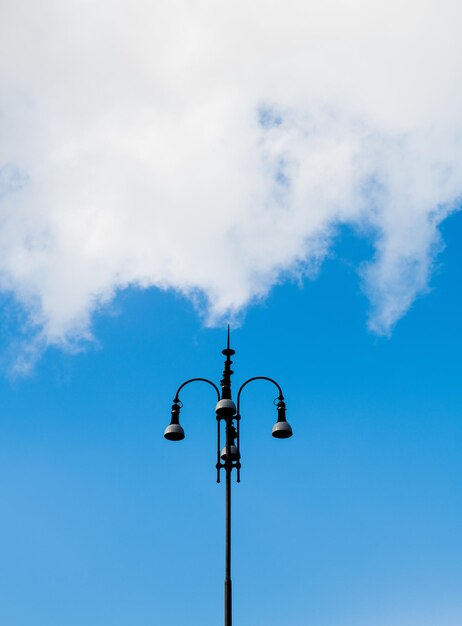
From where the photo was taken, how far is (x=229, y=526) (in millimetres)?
14359

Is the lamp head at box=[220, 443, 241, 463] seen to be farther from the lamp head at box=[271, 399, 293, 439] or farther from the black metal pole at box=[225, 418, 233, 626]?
the lamp head at box=[271, 399, 293, 439]

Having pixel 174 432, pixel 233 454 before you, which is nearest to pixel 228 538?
pixel 233 454

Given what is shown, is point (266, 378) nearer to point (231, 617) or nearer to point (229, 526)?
point (229, 526)

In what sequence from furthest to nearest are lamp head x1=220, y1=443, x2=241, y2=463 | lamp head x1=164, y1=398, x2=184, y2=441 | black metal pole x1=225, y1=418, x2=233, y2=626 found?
lamp head x1=164, y1=398, x2=184, y2=441 → lamp head x1=220, y1=443, x2=241, y2=463 → black metal pole x1=225, y1=418, x2=233, y2=626

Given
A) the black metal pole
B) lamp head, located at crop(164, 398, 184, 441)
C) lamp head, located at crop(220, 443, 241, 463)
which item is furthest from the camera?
lamp head, located at crop(164, 398, 184, 441)

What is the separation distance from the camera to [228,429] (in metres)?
15.4

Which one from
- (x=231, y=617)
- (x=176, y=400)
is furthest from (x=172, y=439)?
(x=231, y=617)

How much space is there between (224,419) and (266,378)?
176 centimetres

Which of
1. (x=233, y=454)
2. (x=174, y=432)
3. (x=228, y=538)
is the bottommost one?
(x=228, y=538)

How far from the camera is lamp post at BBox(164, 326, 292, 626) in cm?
1412

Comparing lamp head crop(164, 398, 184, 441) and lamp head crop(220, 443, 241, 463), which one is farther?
lamp head crop(164, 398, 184, 441)

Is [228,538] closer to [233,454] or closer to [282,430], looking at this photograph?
[233,454]

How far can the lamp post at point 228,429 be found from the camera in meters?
14.1

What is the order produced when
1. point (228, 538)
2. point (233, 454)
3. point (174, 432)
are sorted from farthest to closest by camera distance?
1. point (174, 432)
2. point (233, 454)
3. point (228, 538)
